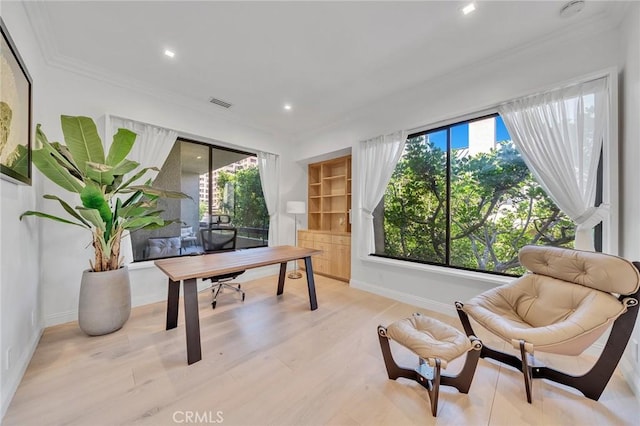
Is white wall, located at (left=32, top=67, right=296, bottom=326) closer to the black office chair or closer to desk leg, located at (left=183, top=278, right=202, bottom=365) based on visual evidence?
the black office chair

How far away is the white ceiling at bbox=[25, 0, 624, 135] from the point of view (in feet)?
6.35

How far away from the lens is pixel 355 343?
7.32 ft

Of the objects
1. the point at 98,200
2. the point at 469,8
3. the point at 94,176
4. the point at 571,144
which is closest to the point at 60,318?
the point at 98,200

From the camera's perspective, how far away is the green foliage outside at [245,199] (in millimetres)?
4199

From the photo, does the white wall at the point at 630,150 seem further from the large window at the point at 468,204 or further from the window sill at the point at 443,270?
the window sill at the point at 443,270

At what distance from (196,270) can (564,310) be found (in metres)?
2.96

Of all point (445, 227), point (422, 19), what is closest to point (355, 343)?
point (445, 227)

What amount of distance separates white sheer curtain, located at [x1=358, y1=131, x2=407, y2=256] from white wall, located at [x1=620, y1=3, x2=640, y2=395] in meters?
1.89

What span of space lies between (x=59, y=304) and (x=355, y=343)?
326 centimetres

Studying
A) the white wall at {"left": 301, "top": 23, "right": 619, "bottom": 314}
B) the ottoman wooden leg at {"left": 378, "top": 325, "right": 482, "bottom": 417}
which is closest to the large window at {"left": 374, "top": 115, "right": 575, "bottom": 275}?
the white wall at {"left": 301, "top": 23, "right": 619, "bottom": 314}

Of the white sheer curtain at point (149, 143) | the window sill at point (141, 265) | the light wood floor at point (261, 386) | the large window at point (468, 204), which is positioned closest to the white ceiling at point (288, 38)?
the white sheer curtain at point (149, 143)

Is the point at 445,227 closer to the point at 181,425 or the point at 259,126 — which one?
the point at 181,425

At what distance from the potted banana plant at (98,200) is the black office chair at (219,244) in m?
0.98

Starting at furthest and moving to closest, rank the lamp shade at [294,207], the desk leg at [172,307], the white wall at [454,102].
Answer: the lamp shade at [294,207], the desk leg at [172,307], the white wall at [454,102]
